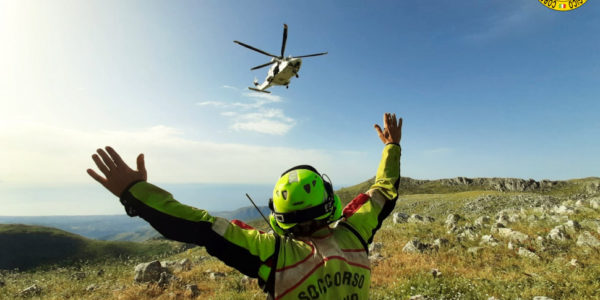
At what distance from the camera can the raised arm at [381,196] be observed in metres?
3.66

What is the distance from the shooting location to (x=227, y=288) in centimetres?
1106

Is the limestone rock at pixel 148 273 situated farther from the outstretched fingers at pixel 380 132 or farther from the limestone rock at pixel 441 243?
the limestone rock at pixel 441 243

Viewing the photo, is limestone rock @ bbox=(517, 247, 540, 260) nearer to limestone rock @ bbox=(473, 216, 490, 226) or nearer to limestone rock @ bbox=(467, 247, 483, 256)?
limestone rock @ bbox=(467, 247, 483, 256)

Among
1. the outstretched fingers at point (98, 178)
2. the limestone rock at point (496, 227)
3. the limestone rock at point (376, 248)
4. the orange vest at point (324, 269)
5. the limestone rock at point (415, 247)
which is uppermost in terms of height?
the outstretched fingers at point (98, 178)

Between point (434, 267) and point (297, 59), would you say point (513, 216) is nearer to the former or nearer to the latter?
point (434, 267)

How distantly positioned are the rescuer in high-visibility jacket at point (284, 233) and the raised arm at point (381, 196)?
26 millimetres

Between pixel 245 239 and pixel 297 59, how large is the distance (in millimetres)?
30582

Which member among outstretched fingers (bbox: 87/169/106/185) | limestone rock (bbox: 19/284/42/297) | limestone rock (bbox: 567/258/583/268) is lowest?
limestone rock (bbox: 19/284/42/297)

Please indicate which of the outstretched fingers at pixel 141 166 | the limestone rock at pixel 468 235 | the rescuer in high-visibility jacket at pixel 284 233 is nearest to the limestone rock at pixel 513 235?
the limestone rock at pixel 468 235

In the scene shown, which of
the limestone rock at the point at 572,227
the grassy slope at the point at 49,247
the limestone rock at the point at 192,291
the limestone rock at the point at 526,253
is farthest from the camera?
the grassy slope at the point at 49,247

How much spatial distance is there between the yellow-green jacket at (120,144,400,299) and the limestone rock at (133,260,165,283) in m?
11.7

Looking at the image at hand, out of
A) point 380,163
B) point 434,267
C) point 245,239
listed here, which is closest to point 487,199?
point 434,267

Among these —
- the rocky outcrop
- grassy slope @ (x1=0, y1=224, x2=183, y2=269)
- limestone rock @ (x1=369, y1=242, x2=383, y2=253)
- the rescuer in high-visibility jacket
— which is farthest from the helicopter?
the rocky outcrop

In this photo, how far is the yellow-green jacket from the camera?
2.73 m
